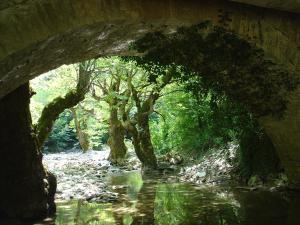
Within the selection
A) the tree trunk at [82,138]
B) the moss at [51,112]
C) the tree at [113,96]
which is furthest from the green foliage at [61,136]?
the moss at [51,112]

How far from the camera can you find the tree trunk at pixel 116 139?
59.9 ft

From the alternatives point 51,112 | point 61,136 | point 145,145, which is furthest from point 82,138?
point 51,112

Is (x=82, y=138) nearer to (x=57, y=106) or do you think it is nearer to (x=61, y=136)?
(x=61, y=136)

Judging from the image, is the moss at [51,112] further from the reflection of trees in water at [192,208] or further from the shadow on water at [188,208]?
the reflection of trees in water at [192,208]

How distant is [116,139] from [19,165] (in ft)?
39.5

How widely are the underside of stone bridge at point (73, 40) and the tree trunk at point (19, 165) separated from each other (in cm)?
1

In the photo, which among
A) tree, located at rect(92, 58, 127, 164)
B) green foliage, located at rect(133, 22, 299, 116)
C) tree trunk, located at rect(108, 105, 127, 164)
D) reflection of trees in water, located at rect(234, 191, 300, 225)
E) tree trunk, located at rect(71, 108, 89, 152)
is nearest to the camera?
green foliage, located at rect(133, 22, 299, 116)

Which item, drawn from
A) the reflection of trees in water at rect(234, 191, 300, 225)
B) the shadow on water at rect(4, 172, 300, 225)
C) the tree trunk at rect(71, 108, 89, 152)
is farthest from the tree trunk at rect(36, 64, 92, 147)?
the tree trunk at rect(71, 108, 89, 152)

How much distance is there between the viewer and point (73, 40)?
202 inches

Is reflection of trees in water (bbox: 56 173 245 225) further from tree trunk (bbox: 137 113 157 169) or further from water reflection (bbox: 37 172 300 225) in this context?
tree trunk (bbox: 137 113 157 169)

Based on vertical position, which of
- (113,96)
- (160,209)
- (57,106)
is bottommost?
(160,209)

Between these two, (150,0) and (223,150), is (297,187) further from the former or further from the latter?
(150,0)

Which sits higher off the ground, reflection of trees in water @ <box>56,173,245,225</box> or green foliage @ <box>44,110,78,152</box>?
green foliage @ <box>44,110,78,152</box>

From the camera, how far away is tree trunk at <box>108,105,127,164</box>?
18.2m
